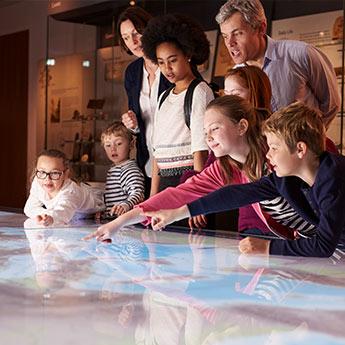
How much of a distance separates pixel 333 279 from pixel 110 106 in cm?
430

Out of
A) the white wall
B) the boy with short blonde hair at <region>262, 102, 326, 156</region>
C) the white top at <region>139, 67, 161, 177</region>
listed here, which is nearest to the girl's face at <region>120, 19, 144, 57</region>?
the white top at <region>139, 67, 161, 177</region>

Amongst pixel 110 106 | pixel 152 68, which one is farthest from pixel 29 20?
pixel 152 68

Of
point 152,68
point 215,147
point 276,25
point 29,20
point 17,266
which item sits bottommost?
point 17,266

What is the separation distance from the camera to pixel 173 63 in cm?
290

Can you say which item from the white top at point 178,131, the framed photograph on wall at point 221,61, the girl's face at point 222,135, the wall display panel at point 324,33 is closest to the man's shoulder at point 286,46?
the white top at point 178,131

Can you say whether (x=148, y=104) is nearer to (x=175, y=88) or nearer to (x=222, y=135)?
(x=175, y=88)

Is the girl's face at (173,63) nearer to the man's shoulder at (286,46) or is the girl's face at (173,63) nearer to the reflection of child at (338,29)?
the man's shoulder at (286,46)

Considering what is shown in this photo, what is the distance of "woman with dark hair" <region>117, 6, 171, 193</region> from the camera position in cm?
326

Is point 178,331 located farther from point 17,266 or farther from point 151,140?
point 151,140

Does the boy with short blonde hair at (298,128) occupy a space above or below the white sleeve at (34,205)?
above

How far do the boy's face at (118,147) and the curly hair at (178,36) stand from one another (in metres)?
0.60

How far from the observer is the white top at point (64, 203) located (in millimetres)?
2832

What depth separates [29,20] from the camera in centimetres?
768

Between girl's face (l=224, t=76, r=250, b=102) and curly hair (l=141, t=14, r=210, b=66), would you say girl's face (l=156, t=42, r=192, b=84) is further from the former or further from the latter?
girl's face (l=224, t=76, r=250, b=102)
